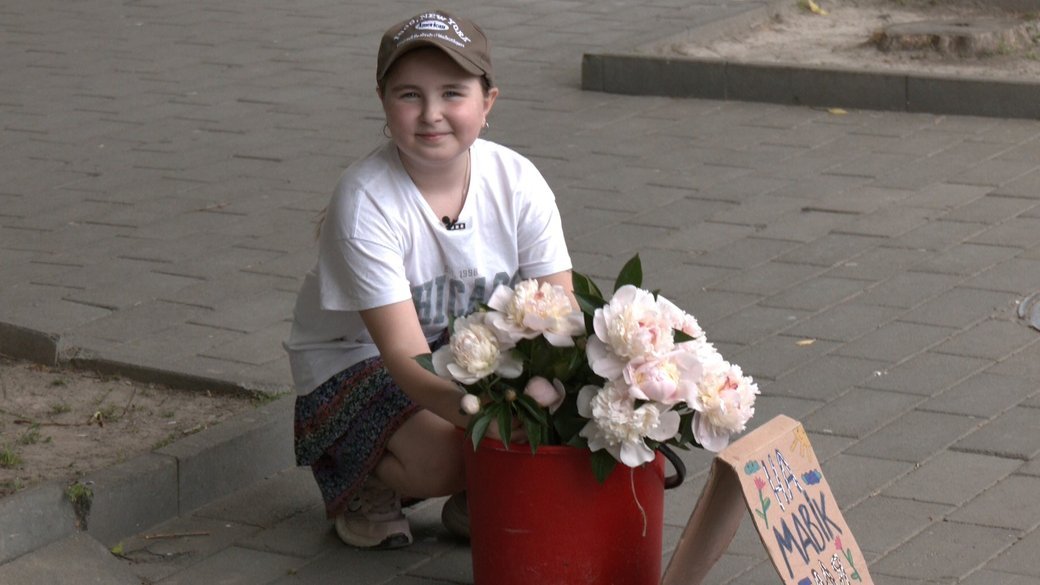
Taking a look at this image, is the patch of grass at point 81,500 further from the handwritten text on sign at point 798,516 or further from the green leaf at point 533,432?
the handwritten text on sign at point 798,516

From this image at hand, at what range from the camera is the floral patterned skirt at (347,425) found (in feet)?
11.0

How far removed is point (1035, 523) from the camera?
3.49 metres

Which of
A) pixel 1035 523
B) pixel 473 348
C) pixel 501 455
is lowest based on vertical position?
pixel 1035 523

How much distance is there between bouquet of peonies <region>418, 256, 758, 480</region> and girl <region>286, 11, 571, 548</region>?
0.53ft

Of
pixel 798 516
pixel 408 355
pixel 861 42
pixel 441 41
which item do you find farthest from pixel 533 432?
pixel 861 42

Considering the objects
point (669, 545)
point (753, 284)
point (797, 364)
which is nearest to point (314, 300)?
point (669, 545)

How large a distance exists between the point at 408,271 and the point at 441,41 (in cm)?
50

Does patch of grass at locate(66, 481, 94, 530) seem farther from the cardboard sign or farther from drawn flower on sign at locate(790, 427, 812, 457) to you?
drawn flower on sign at locate(790, 427, 812, 457)

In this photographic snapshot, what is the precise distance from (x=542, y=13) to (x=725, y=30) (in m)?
1.47

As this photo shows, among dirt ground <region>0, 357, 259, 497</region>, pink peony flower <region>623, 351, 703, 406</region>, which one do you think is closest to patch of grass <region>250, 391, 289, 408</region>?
dirt ground <region>0, 357, 259, 497</region>

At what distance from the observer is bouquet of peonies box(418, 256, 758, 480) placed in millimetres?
2828

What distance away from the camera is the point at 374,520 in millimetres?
3508

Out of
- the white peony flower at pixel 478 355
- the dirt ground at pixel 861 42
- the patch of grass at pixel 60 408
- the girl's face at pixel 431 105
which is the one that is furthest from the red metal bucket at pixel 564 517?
the dirt ground at pixel 861 42

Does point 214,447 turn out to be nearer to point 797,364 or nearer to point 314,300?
point 314,300
